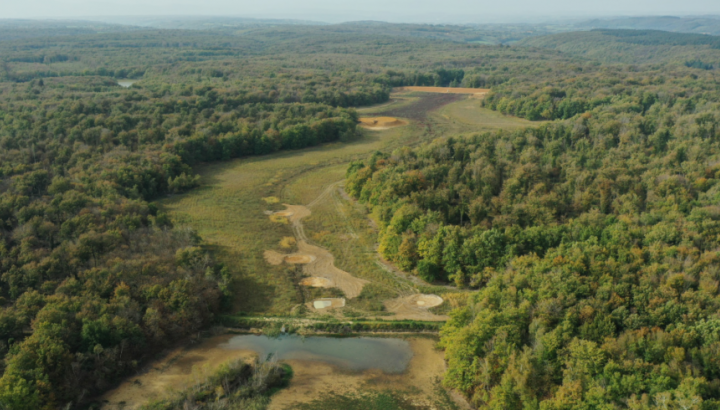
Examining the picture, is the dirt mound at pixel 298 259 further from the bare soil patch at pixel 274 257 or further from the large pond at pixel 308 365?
the large pond at pixel 308 365

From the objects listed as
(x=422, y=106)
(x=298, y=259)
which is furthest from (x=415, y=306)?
(x=422, y=106)

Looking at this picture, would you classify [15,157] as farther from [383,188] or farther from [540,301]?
[540,301]

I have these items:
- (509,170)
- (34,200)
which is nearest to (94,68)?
(34,200)

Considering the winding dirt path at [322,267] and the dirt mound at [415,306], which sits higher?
the winding dirt path at [322,267]

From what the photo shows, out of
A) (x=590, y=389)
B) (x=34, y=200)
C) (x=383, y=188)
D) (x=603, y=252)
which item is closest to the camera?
(x=590, y=389)

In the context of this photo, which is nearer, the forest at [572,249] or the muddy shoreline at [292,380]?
the forest at [572,249]

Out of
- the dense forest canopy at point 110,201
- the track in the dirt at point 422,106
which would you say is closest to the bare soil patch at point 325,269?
the dense forest canopy at point 110,201

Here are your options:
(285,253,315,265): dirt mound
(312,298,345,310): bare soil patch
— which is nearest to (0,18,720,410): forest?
(312,298,345,310): bare soil patch
